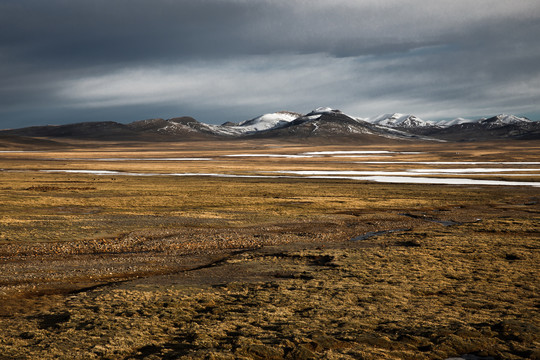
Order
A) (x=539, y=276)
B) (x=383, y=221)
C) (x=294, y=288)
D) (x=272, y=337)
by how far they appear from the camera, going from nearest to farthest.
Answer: (x=272, y=337), (x=294, y=288), (x=539, y=276), (x=383, y=221)

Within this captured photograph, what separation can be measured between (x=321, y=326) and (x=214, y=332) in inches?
113

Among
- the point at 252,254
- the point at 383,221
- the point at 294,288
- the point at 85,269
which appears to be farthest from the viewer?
the point at 383,221

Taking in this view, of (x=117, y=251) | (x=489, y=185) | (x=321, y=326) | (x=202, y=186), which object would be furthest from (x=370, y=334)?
(x=489, y=185)

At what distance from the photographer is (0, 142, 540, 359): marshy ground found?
11.3 meters

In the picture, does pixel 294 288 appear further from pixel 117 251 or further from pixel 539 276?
pixel 117 251

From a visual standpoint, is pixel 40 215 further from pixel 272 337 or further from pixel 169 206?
pixel 272 337

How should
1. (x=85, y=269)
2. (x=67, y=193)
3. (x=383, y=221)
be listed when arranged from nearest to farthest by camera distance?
(x=85, y=269), (x=383, y=221), (x=67, y=193)

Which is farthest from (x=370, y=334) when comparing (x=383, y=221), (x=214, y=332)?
(x=383, y=221)

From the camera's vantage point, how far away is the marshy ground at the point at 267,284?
443 inches

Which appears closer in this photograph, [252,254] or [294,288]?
[294,288]

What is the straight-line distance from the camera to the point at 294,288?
15969 mm

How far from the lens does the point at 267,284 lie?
1645 centimetres

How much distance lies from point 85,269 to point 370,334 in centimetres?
1240

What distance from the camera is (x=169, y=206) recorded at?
39.9m
